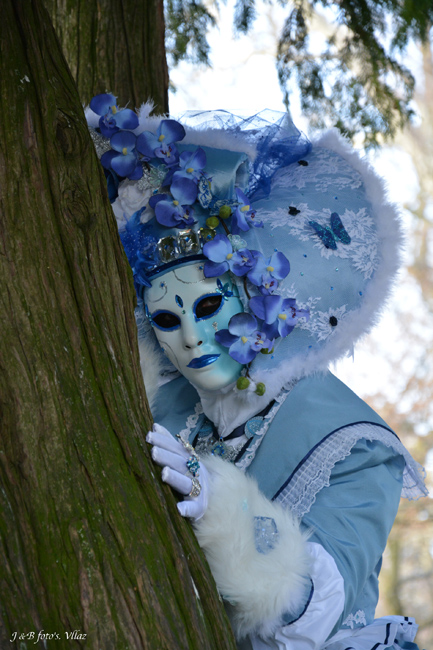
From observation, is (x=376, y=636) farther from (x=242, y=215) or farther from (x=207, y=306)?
(x=242, y=215)

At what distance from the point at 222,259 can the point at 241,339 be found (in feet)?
0.69

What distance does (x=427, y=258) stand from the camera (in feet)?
22.4

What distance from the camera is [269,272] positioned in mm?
1734

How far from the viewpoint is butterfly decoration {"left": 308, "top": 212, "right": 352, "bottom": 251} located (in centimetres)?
185

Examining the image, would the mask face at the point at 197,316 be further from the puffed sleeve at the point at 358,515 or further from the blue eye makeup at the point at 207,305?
the puffed sleeve at the point at 358,515

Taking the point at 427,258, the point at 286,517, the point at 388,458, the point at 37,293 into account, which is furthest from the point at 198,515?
the point at 427,258

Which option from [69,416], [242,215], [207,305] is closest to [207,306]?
[207,305]

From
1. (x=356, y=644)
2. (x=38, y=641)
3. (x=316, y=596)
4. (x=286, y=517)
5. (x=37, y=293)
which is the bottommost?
(x=356, y=644)

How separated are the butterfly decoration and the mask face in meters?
0.31

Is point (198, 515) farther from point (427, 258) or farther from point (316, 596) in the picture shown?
point (427, 258)

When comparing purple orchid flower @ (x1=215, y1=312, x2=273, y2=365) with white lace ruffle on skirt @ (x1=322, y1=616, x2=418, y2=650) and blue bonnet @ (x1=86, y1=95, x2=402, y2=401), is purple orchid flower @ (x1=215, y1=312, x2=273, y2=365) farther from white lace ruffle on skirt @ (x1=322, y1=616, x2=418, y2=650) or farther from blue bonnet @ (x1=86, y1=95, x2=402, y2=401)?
white lace ruffle on skirt @ (x1=322, y1=616, x2=418, y2=650)

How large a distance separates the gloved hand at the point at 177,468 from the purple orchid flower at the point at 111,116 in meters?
0.85

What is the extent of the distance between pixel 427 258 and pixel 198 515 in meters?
6.07

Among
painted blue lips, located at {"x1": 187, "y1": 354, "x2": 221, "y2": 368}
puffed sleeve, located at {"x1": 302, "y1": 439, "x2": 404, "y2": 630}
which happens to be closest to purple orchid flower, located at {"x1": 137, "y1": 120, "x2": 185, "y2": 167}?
painted blue lips, located at {"x1": 187, "y1": 354, "x2": 221, "y2": 368}
